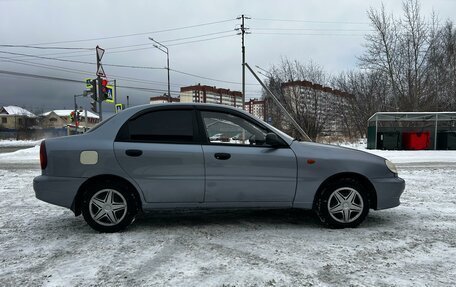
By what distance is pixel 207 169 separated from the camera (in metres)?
4.09

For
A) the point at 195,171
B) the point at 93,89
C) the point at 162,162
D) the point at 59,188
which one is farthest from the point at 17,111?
the point at 195,171

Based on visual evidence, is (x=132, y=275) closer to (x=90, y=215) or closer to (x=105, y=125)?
(x=90, y=215)

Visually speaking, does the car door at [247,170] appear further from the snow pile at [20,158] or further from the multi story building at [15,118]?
the multi story building at [15,118]

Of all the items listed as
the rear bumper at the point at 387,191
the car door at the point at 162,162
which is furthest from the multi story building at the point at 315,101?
the car door at the point at 162,162

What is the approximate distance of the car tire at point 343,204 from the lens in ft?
13.9

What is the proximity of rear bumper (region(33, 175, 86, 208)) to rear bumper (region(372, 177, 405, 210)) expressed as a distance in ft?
11.9

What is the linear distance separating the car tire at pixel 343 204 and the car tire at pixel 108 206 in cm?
236

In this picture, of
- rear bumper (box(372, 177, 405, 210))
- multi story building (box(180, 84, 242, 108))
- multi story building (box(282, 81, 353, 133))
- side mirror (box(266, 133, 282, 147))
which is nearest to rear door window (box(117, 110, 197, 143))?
side mirror (box(266, 133, 282, 147))

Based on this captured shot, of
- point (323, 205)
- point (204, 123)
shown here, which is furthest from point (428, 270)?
point (204, 123)

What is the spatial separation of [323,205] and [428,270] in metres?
1.39

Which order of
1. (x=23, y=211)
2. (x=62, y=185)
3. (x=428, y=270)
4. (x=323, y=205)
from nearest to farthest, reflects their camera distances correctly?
(x=428, y=270) → (x=62, y=185) → (x=323, y=205) → (x=23, y=211)

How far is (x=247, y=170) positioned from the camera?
4.13 meters

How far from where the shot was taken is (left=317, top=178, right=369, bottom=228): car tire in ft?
13.9

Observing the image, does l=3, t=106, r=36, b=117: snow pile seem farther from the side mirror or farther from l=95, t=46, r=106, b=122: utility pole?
the side mirror
